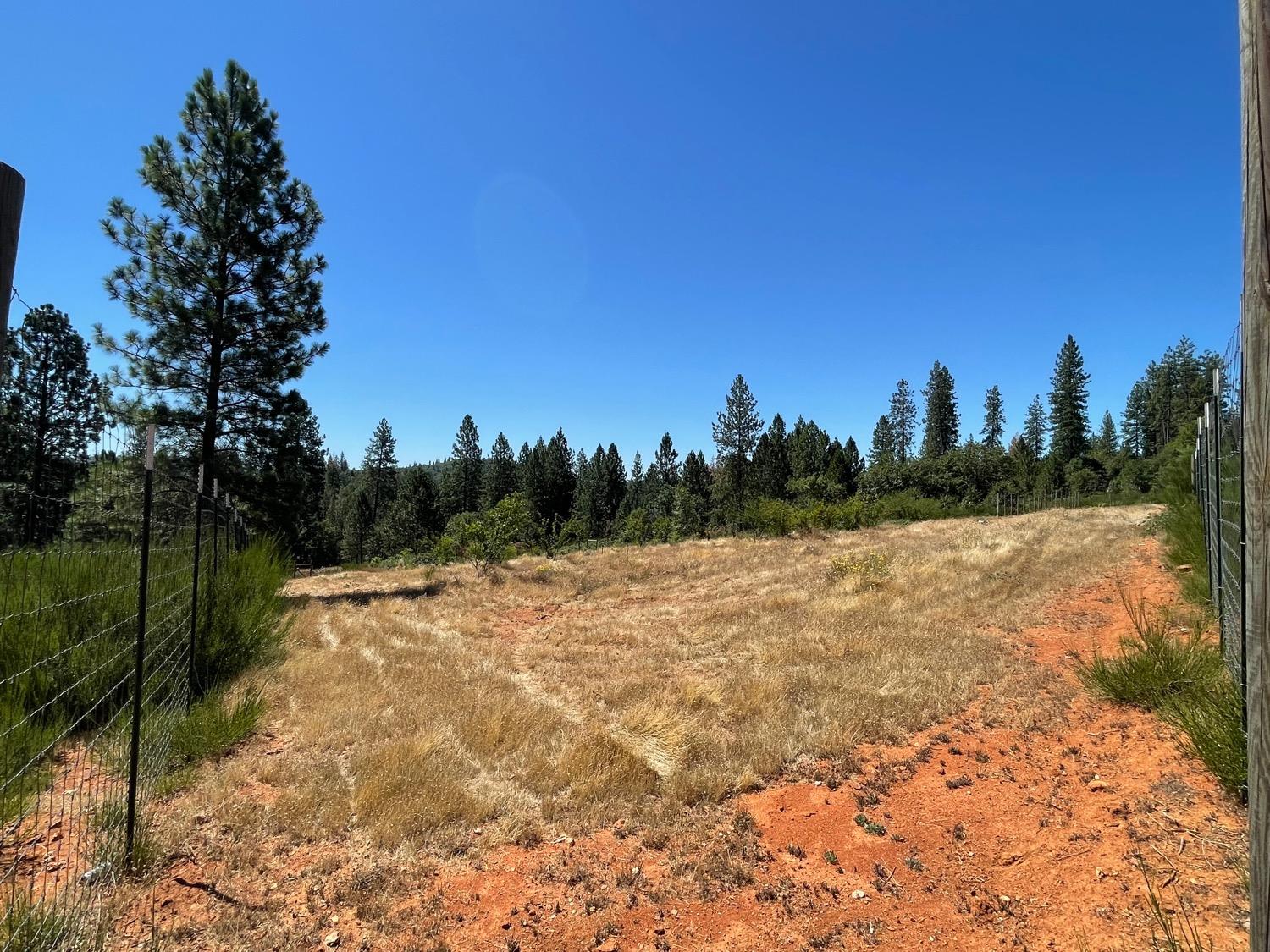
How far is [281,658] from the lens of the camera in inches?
284

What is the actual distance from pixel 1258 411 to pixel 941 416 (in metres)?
84.4

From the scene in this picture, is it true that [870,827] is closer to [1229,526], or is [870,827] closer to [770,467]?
[1229,526]

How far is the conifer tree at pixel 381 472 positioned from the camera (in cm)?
6625

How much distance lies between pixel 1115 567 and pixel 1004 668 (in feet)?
24.4

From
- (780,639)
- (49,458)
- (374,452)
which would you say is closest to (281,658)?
(49,458)

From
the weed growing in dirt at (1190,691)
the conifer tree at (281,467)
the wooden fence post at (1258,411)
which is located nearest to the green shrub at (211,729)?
the wooden fence post at (1258,411)

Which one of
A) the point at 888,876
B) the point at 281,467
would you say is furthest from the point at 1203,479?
the point at 281,467

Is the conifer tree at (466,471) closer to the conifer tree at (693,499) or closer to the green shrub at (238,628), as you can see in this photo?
the conifer tree at (693,499)

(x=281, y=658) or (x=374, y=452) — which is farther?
(x=374, y=452)

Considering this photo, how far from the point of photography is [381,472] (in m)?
69.3

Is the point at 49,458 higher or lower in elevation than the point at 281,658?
higher

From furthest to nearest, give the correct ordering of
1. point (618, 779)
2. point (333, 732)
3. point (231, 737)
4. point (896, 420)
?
point (896, 420)
point (333, 732)
point (231, 737)
point (618, 779)

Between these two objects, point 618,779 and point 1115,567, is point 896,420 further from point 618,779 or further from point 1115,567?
point 618,779

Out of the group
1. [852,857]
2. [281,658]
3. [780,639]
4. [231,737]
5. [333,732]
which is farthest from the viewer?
[780,639]
